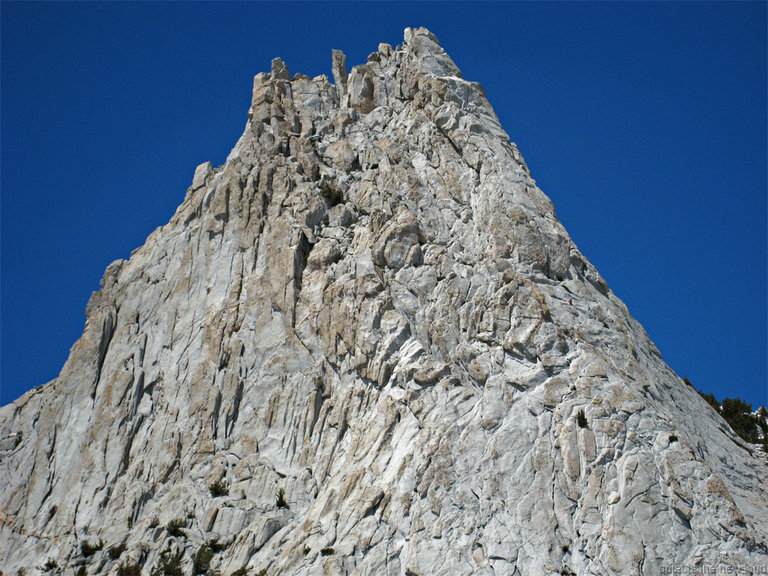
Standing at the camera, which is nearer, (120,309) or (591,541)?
(591,541)

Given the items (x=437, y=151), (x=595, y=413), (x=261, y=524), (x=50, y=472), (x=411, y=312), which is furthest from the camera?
(x=437, y=151)

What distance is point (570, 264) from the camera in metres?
46.8

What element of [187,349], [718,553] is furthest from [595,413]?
[187,349]

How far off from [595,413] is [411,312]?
1120 cm

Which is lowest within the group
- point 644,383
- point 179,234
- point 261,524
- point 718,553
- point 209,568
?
point 209,568

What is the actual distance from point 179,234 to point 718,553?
123ft

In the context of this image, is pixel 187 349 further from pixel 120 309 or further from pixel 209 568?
pixel 209 568

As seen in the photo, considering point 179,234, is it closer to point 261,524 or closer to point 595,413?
point 261,524

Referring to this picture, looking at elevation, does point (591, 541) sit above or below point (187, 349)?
below

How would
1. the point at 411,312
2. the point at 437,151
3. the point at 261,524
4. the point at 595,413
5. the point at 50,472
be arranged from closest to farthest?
the point at 595,413, the point at 261,524, the point at 411,312, the point at 50,472, the point at 437,151

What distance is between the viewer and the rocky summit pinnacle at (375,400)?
37.0 meters

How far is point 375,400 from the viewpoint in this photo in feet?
141

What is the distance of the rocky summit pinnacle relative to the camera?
121ft

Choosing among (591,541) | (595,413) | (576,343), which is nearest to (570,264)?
(576,343)
